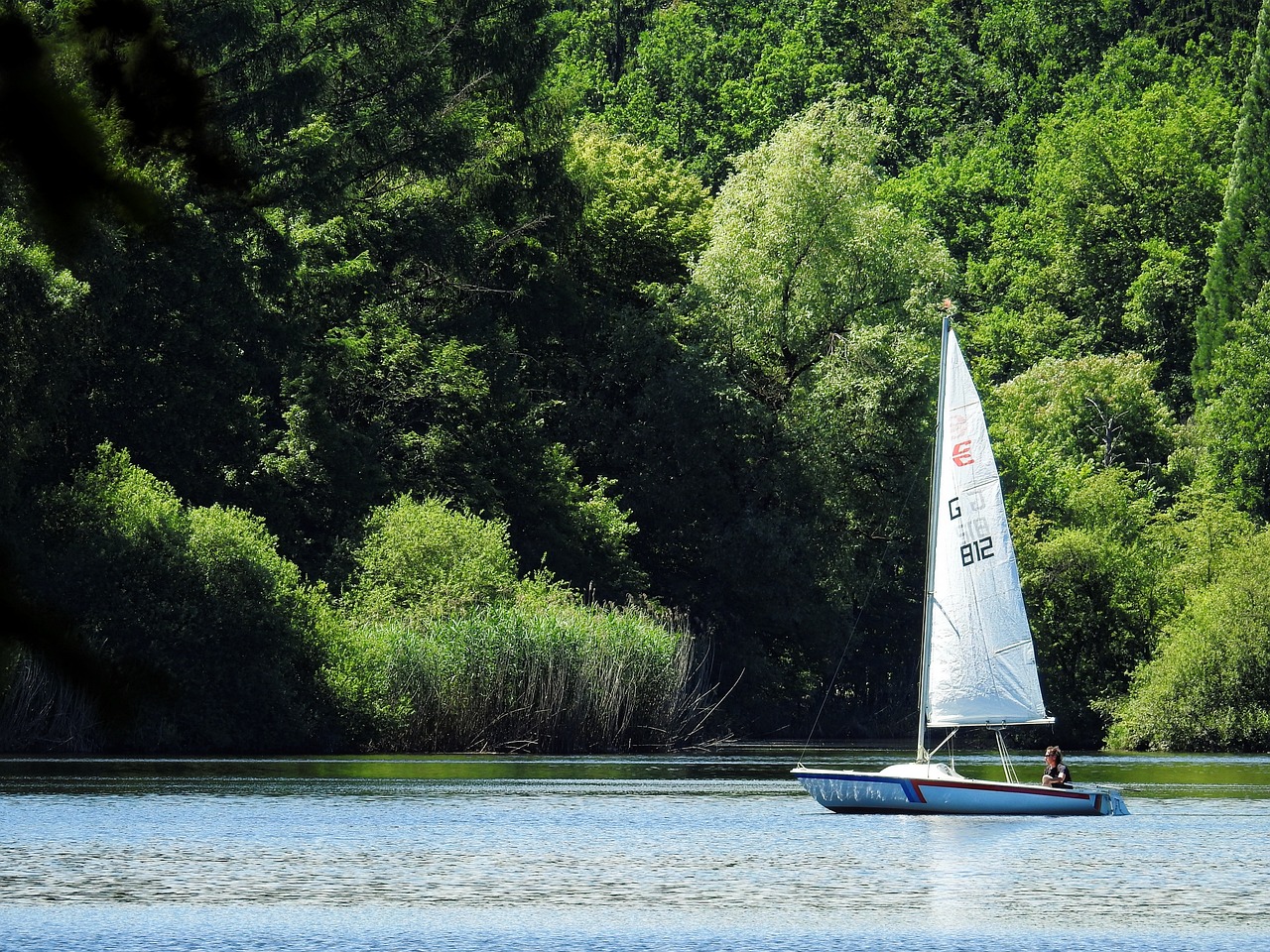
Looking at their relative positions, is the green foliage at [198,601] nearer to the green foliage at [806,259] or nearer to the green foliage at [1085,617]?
the green foliage at [806,259]

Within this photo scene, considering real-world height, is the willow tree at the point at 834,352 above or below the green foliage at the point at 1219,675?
above

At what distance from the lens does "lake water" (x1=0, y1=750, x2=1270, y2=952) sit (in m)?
24.1

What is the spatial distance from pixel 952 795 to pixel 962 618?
3765mm

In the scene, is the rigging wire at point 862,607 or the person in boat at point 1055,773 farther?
the rigging wire at point 862,607

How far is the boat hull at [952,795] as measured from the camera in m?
39.8

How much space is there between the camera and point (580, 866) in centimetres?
3209

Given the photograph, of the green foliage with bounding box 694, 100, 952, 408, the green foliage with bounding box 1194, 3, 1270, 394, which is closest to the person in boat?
the green foliage with bounding box 694, 100, 952, 408

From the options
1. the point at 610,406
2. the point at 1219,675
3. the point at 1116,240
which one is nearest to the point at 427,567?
the point at 610,406

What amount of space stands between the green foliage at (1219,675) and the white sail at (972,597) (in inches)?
1089

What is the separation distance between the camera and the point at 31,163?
2180 mm

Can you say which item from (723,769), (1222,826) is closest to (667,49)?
(723,769)

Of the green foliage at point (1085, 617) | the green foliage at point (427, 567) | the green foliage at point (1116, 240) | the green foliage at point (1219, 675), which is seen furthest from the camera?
Result: the green foliage at point (1116, 240)

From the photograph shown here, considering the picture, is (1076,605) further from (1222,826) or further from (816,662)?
(1222,826)

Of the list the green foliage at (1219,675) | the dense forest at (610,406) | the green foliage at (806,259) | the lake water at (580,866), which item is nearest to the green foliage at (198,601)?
the dense forest at (610,406)
